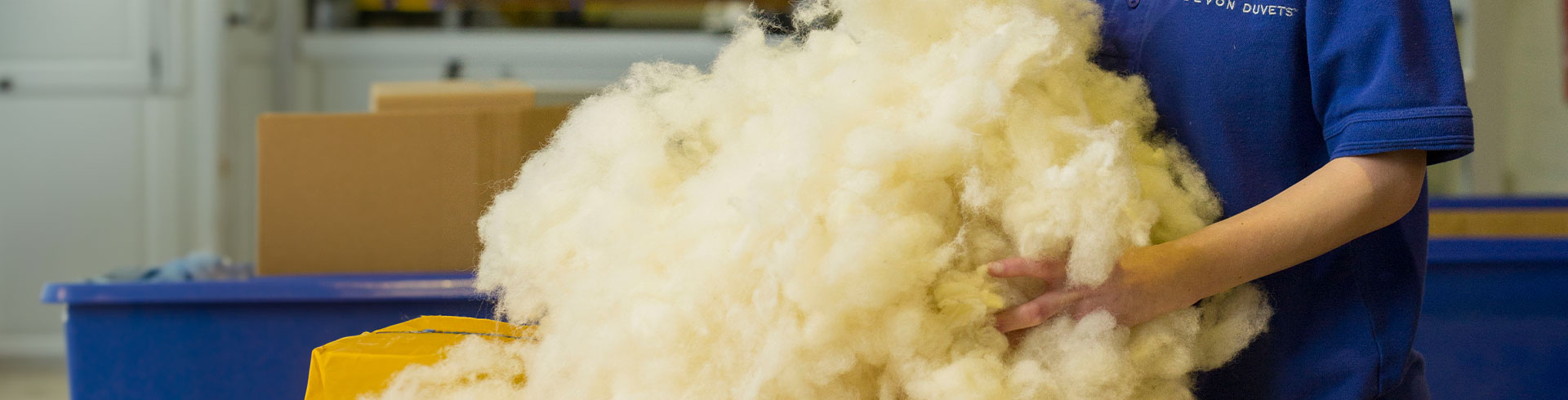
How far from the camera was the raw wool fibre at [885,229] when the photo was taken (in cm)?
61

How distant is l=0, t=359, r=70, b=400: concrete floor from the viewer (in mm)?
2789

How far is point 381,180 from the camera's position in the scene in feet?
4.67

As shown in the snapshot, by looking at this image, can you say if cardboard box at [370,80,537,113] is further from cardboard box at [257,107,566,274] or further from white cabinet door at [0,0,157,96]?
white cabinet door at [0,0,157,96]

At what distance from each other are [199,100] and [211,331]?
2.22 metres

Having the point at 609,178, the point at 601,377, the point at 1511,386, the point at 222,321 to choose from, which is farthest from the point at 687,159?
the point at 1511,386

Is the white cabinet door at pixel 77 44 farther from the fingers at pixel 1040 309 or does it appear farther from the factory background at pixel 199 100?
the fingers at pixel 1040 309

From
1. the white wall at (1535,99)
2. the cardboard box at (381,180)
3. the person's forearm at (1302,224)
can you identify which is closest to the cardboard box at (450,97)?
A: the cardboard box at (381,180)

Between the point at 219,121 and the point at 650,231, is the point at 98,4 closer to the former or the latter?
the point at 219,121

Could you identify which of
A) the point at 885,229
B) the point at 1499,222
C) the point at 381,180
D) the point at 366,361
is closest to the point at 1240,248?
the point at 885,229

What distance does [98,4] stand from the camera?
3152 mm

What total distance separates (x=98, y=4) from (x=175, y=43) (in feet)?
0.80

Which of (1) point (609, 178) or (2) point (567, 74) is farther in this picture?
(2) point (567, 74)

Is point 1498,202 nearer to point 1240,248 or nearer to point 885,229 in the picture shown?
point 1240,248

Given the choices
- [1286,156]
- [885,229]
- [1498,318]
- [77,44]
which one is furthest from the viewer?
[77,44]
